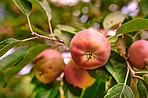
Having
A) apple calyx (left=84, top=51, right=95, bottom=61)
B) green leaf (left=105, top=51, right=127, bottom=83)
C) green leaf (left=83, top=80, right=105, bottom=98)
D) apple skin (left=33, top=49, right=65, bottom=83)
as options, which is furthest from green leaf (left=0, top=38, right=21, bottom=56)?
green leaf (left=83, top=80, right=105, bottom=98)

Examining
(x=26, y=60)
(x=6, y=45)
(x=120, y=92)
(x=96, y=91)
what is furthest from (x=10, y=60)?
(x=120, y=92)

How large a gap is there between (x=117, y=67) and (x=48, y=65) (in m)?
0.43

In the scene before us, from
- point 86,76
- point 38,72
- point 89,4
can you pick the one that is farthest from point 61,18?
point 86,76

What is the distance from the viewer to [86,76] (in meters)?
0.85

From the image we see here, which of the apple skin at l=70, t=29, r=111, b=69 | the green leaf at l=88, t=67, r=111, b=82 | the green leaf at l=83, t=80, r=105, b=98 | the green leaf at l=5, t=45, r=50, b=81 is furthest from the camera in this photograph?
the green leaf at l=83, t=80, r=105, b=98

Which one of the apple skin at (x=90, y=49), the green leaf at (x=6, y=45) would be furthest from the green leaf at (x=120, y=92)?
the green leaf at (x=6, y=45)

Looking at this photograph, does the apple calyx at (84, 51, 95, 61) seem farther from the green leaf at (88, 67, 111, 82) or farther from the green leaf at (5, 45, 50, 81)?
the green leaf at (5, 45, 50, 81)

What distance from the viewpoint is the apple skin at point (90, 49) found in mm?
665

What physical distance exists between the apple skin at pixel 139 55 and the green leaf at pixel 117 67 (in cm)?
5

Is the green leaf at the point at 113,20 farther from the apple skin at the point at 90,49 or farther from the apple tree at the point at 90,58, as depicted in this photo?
the apple skin at the point at 90,49

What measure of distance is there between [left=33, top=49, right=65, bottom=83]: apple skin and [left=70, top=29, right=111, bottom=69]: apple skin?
0.31m

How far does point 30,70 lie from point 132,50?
77 cm

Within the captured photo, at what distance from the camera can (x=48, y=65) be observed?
3.16ft

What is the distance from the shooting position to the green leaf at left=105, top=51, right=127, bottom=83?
0.75 m
